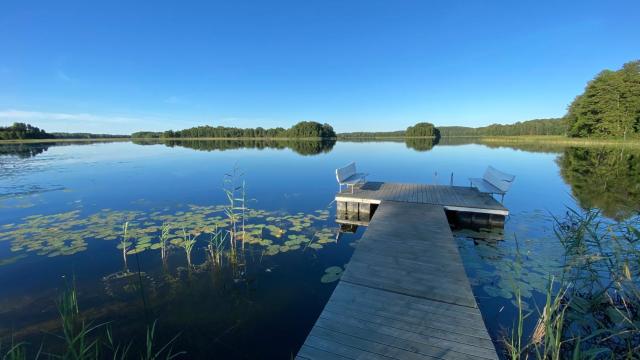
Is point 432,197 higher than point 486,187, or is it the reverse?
point 486,187

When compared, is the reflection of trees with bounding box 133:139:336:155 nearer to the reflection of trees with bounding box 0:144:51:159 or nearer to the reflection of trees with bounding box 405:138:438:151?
the reflection of trees with bounding box 405:138:438:151

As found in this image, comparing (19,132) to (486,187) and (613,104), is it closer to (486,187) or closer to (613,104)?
(486,187)

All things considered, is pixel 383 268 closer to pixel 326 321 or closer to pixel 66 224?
pixel 326 321

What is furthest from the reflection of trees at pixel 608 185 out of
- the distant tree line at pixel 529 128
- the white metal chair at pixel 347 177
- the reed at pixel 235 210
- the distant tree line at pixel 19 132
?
the distant tree line at pixel 19 132

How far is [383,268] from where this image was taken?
175 inches

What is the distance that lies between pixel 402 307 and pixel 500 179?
7.04m

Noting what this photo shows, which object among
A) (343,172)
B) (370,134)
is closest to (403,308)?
(343,172)

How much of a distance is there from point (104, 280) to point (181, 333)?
8.81 ft

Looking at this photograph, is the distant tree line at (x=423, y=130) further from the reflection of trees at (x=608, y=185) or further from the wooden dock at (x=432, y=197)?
the wooden dock at (x=432, y=197)

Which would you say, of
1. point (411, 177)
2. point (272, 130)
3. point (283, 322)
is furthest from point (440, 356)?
point (272, 130)

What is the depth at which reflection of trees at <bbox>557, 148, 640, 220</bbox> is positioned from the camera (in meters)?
9.35

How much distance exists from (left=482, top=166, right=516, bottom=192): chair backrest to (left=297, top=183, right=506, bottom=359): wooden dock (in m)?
3.44

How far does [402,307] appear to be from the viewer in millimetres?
3430

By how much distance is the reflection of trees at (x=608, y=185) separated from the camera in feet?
30.7
